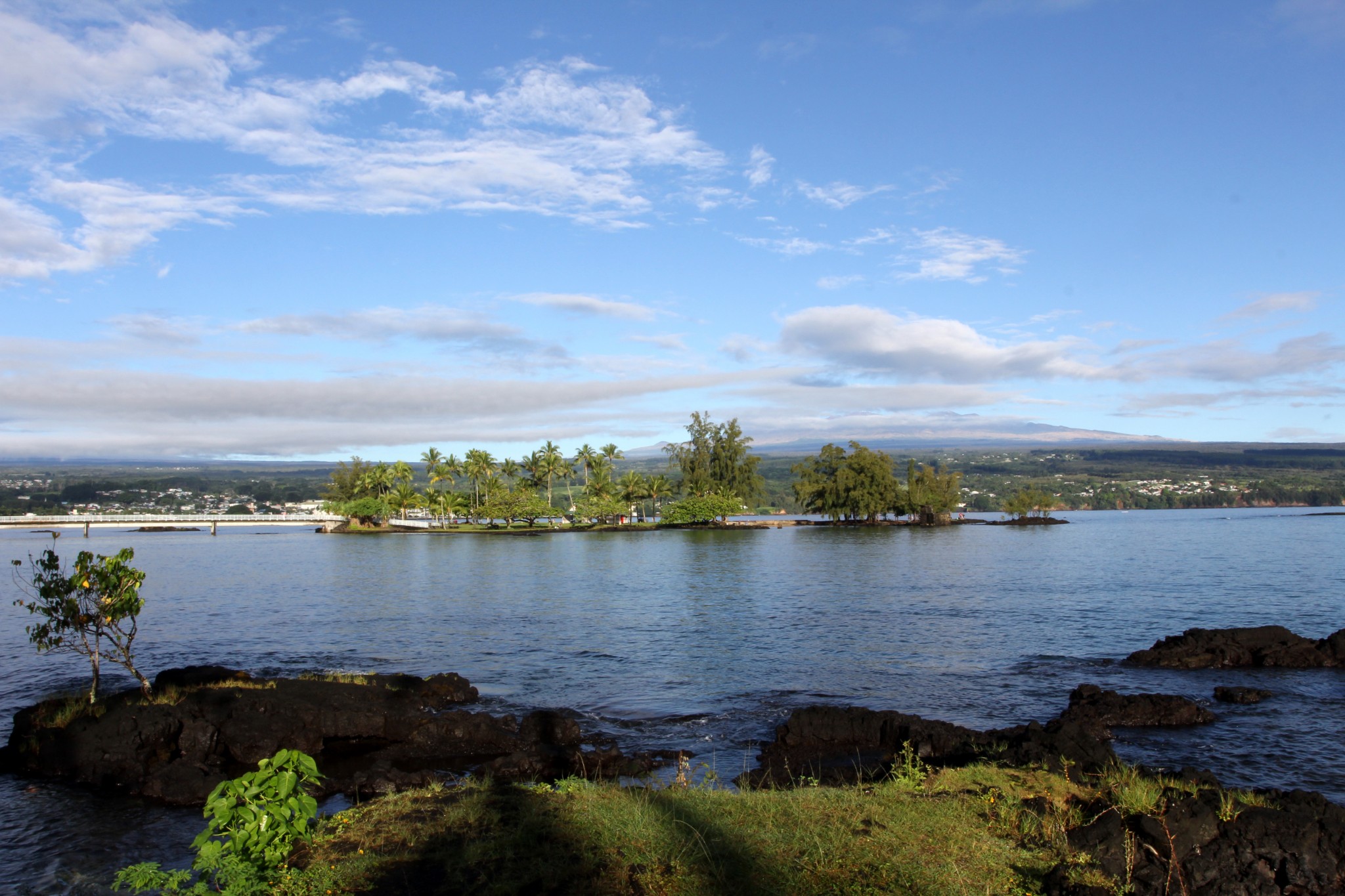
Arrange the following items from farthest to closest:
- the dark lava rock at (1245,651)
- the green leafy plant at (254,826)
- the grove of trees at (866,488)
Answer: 1. the grove of trees at (866,488)
2. the dark lava rock at (1245,651)
3. the green leafy plant at (254,826)

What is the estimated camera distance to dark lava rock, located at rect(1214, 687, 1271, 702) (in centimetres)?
1917

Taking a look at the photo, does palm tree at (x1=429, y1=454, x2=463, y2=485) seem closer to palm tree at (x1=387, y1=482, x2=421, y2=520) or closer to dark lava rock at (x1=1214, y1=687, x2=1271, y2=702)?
palm tree at (x1=387, y1=482, x2=421, y2=520)

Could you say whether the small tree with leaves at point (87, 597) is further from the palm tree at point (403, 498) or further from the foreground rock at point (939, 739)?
the palm tree at point (403, 498)

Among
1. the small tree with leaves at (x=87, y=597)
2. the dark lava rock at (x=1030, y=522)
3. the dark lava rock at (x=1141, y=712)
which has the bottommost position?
the dark lava rock at (x=1030, y=522)

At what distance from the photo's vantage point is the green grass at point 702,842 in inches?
303

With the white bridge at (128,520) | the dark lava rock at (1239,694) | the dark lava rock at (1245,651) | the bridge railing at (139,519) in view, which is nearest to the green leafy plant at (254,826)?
the dark lava rock at (1239,694)

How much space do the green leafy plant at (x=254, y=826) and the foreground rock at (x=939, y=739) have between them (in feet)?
22.3

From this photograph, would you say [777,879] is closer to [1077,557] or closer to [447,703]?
[447,703]

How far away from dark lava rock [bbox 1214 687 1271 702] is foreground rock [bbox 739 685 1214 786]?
7.03 feet

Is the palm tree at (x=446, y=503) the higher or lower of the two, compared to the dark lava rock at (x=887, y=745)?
higher

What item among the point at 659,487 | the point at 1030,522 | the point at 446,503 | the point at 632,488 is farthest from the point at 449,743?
the point at 1030,522

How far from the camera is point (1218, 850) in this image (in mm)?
8406

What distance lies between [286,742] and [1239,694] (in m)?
21.1

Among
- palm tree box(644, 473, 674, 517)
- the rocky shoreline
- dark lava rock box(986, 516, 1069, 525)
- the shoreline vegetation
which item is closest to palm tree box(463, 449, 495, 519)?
the shoreline vegetation
